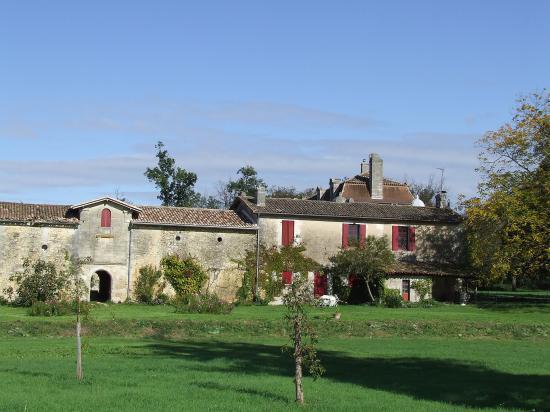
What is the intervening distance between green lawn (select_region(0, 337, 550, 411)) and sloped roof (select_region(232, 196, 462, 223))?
23.2m

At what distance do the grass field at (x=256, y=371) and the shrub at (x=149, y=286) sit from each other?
11474 mm

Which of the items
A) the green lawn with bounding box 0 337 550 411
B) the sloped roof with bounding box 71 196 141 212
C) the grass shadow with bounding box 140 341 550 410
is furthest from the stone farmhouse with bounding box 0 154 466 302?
the grass shadow with bounding box 140 341 550 410

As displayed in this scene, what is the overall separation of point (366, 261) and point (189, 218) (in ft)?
38.0

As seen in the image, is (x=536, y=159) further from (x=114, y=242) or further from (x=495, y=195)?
(x=114, y=242)

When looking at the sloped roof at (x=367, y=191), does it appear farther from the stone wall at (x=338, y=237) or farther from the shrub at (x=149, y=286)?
the shrub at (x=149, y=286)

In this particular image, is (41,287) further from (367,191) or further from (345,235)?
(367,191)

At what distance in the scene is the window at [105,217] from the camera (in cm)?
4859

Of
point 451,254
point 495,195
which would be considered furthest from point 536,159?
point 451,254

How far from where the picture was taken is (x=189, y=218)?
5078 centimetres

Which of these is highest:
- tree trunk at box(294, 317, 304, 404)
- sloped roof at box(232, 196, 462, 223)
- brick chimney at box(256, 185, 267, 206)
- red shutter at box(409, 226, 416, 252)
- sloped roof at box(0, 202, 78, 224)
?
brick chimney at box(256, 185, 267, 206)

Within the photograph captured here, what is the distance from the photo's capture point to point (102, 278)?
52.9 metres

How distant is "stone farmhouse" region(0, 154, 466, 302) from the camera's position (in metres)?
47.4

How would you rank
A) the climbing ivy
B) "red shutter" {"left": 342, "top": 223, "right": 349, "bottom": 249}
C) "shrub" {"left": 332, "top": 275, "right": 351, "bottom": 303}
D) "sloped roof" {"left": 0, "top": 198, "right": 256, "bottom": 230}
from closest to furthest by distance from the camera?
"sloped roof" {"left": 0, "top": 198, "right": 256, "bottom": 230}
the climbing ivy
"shrub" {"left": 332, "top": 275, "right": 351, "bottom": 303}
"red shutter" {"left": 342, "top": 223, "right": 349, "bottom": 249}

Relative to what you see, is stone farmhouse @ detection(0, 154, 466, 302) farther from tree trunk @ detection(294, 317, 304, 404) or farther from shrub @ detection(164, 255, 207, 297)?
tree trunk @ detection(294, 317, 304, 404)
